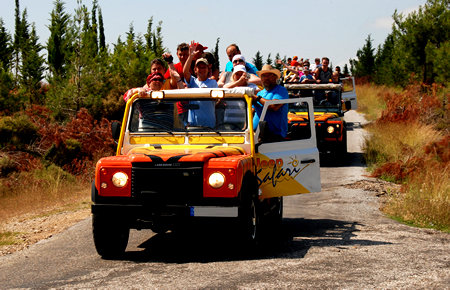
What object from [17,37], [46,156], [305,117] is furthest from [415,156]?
[17,37]

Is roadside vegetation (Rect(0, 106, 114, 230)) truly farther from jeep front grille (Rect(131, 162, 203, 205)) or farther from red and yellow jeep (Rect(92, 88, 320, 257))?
jeep front grille (Rect(131, 162, 203, 205))

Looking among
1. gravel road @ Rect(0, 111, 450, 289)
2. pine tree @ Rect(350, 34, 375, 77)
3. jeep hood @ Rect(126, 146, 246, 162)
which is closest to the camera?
gravel road @ Rect(0, 111, 450, 289)

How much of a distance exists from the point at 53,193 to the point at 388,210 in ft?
→ 24.8

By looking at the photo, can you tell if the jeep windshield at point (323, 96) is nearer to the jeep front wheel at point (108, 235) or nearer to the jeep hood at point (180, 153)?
the jeep hood at point (180, 153)

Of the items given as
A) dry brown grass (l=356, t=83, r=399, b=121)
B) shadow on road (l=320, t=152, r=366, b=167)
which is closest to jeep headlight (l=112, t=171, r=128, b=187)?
shadow on road (l=320, t=152, r=366, b=167)

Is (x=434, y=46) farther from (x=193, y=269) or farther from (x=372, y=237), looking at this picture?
(x=193, y=269)

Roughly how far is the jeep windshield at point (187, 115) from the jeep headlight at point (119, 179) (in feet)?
4.00

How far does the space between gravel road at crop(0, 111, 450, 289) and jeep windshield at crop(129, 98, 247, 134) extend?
1.46m

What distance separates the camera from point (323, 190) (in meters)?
14.1

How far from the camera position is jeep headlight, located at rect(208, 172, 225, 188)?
22.3 feet

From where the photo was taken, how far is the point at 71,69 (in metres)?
26.0

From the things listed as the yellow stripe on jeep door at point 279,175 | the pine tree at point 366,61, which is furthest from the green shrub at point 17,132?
the pine tree at point 366,61

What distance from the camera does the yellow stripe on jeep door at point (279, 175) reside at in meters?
8.13

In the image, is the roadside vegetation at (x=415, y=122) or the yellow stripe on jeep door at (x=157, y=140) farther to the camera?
the roadside vegetation at (x=415, y=122)
